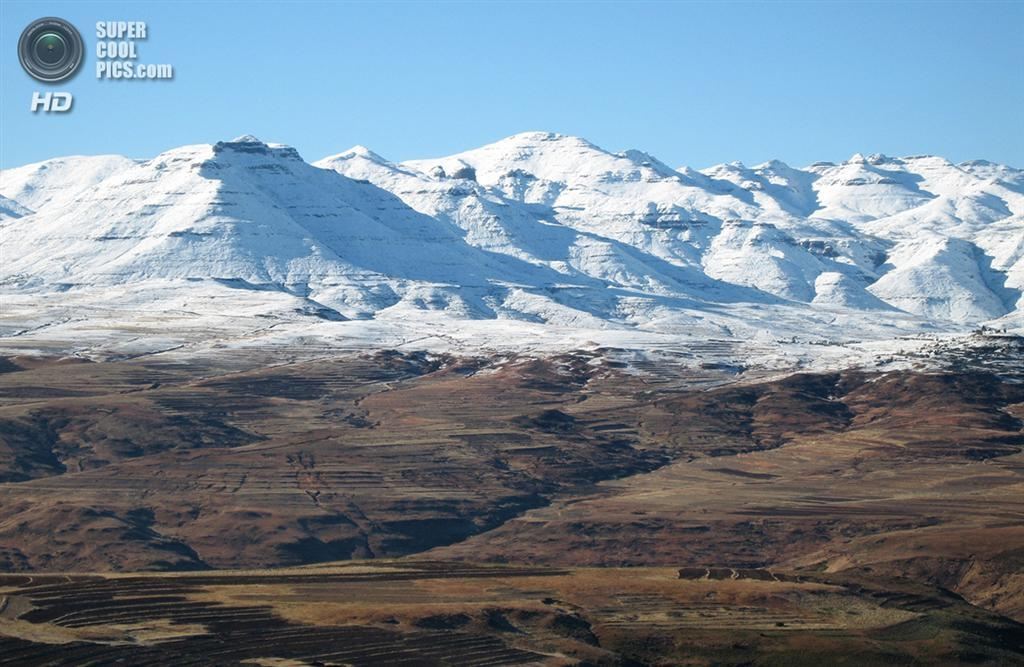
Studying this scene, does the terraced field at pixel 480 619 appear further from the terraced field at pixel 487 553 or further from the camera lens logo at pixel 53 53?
the camera lens logo at pixel 53 53

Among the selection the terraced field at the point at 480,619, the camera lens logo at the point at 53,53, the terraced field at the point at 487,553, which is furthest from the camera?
the camera lens logo at the point at 53,53

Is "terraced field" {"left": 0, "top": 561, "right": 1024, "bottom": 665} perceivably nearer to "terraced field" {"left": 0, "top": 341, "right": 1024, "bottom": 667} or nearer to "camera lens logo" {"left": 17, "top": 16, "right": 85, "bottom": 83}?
"terraced field" {"left": 0, "top": 341, "right": 1024, "bottom": 667}

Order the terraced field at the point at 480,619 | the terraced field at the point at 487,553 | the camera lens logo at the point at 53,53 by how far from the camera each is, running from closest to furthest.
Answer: the terraced field at the point at 480,619, the terraced field at the point at 487,553, the camera lens logo at the point at 53,53

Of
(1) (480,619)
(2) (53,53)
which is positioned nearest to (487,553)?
(1) (480,619)

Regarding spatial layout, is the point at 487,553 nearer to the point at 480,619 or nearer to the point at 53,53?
the point at 480,619

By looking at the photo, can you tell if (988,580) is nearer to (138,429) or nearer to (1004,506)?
(1004,506)

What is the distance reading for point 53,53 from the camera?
133 metres

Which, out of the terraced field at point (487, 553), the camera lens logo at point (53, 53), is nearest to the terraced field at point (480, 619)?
the terraced field at point (487, 553)

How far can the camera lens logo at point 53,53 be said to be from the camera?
132500 millimetres

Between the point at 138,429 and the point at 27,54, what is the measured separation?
7387 centimetres

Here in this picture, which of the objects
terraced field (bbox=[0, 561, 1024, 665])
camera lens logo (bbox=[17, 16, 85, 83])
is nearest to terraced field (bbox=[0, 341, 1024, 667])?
terraced field (bbox=[0, 561, 1024, 665])

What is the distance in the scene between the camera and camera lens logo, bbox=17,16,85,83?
435 feet

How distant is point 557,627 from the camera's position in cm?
11356

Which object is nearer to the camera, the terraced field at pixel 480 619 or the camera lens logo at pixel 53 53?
the terraced field at pixel 480 619
